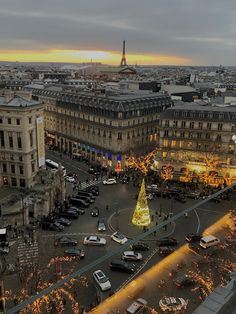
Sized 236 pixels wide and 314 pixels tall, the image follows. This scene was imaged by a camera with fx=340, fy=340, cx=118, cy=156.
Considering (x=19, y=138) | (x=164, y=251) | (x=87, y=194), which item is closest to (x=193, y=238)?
(x=164, y=251)

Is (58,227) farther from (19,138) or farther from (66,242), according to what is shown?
(19,138)

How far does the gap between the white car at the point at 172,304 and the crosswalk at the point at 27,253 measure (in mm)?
21659

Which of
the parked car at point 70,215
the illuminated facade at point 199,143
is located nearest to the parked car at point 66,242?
the parked car at point 70,215

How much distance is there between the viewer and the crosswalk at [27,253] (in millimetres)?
55562

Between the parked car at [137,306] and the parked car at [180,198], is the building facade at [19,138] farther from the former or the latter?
the parked car at [137,306]

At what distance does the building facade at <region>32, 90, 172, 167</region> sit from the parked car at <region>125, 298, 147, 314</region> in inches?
2568

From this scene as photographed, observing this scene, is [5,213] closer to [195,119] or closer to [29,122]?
[29,122]

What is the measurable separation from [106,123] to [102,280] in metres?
66.9

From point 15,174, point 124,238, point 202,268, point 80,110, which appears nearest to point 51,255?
point 124,238

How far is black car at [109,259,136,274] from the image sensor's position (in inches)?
2110

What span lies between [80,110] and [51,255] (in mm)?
71304

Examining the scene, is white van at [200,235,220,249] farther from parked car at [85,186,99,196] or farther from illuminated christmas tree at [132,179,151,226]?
parked car at [85,186,99,196]

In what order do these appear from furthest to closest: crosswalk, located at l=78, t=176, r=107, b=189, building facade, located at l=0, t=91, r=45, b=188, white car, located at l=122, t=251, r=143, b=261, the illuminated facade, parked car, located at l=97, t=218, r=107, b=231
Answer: crosswalk, located at l=78, t=176, r=107, b=189 < the illuminated facade < building facade, located at l=0, t=91, r=45, b=188 < parked car, located at l=97, t=218, r=107, b=231 < white car, located at l=122, t=251, r=143, b=261

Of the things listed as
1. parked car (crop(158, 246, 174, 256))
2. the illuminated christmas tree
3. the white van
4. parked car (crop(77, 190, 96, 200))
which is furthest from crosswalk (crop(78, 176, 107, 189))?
the white van
